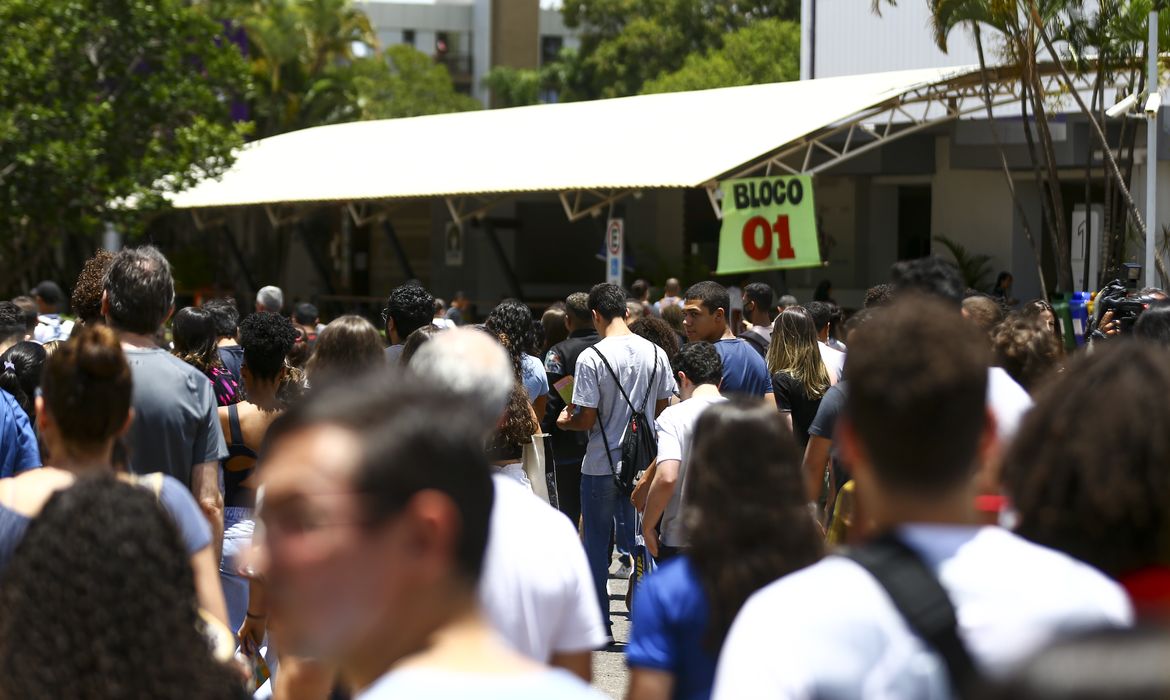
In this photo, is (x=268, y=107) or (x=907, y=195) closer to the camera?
(x=907, y=195)

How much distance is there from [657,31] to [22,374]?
4536 centimetres

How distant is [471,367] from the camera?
3.00 meters

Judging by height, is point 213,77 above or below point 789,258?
above

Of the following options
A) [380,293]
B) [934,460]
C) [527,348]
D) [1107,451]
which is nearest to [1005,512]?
[1107,451]

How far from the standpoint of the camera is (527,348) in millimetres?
7305

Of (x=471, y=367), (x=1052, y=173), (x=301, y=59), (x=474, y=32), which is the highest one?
(x=474, y=32)

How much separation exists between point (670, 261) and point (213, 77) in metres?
11.1

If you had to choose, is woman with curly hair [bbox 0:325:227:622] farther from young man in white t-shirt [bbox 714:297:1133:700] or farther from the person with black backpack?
the person with black backpack

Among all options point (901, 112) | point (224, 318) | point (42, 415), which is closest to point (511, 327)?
point (224, 318)

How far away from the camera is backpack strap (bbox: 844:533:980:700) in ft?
6.54

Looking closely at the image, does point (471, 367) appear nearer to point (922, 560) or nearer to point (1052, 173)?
point (922, 560)

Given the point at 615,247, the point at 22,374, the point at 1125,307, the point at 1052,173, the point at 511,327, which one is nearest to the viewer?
the point at 22,374

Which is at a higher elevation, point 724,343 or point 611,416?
point 724,343

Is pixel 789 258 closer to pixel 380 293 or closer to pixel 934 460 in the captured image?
pixel 934 460
